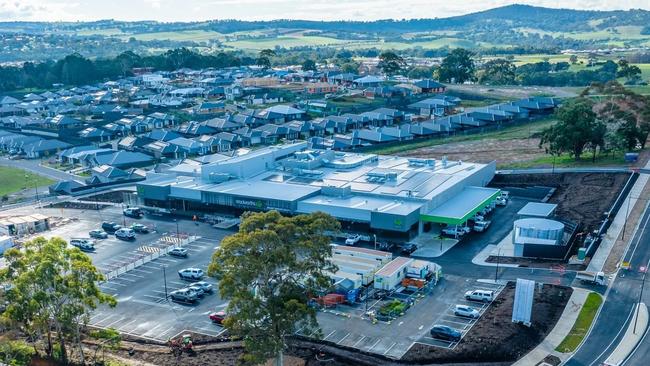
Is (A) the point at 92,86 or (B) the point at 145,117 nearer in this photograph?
(B) the point at 145,117

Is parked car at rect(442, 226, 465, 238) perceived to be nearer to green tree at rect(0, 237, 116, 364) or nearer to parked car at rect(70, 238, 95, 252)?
green tree at rect(0, 237, 116, 364)

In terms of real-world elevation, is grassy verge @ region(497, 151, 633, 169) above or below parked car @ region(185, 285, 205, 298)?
above

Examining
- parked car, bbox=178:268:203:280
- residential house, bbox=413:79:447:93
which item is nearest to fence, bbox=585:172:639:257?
parked car, bbox=178:268:203:280

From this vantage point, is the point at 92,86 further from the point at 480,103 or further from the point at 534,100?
the point at 534,100

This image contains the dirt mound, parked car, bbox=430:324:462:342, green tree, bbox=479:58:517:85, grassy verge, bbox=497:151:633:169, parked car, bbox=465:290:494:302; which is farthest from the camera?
green tree, bbox=479:58:517:85

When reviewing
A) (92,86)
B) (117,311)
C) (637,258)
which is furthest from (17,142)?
(637,258)

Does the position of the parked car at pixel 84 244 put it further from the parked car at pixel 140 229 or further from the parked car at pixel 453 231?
the parked car at pixel 453 231
